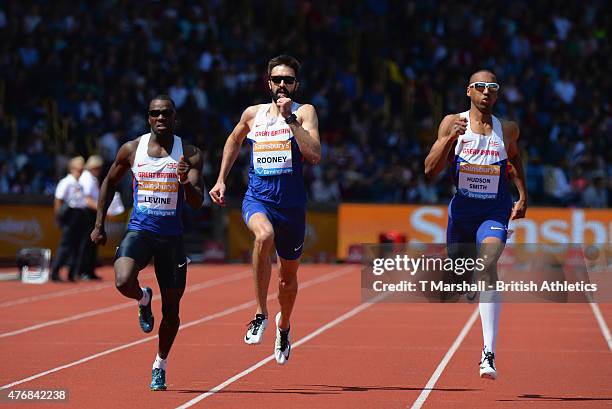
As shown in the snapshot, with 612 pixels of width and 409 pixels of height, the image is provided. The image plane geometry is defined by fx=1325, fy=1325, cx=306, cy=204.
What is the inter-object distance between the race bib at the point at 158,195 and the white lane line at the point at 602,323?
5.45 meters

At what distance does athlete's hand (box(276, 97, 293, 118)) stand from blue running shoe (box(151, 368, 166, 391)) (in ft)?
6.91

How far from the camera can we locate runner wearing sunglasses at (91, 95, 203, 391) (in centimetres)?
969

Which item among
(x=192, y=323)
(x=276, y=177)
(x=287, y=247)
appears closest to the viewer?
(x=276, y=177)

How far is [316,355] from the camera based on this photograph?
40.4 ft

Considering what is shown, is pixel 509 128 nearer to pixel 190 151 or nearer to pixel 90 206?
pixel 190 151

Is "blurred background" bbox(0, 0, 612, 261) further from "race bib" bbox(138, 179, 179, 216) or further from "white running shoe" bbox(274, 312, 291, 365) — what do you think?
"race bib" bbox(138, 179, 179, 216)

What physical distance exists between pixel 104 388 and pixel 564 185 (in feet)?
63.0

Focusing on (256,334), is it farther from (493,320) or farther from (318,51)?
(318,51)

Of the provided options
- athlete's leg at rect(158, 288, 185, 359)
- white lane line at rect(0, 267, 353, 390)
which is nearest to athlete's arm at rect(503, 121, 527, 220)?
athlete's leg at rect(158, 288, 185, 359)

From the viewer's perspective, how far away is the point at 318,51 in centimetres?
3139

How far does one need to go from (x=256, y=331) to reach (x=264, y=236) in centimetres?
80

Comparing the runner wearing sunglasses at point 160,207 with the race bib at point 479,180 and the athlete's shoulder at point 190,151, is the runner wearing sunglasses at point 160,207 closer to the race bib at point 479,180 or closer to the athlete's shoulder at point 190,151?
the athlete's shoulder at point 190,151

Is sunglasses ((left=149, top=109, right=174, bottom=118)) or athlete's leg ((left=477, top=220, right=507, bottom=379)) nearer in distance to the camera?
sunglasses ((left=149, top=109, right=174, bottom=118))

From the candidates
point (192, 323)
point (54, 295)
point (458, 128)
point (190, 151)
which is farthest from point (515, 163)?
point (54, 295)
